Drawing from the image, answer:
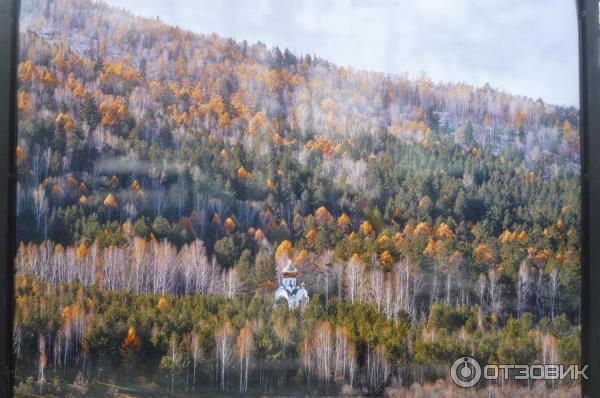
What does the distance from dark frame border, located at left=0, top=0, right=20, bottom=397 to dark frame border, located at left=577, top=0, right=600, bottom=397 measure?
3.75 metres

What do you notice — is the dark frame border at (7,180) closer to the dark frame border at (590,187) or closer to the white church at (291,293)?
the white church at (291,293)

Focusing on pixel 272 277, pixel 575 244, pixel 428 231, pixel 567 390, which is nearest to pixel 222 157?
pixel 272 277

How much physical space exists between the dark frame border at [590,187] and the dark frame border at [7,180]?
375 cm

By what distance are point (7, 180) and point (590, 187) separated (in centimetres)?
382

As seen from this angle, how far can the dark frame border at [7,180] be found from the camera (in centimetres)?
475

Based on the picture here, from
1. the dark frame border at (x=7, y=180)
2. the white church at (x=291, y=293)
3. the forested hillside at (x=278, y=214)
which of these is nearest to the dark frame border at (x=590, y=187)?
the forested hillside at (x=278, y=214)

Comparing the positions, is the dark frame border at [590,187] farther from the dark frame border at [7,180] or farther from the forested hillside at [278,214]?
the dark frame border at [7,180]

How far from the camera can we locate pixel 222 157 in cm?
489

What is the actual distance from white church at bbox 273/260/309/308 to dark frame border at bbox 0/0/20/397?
5.76 ft

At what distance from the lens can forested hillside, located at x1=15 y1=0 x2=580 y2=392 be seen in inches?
189

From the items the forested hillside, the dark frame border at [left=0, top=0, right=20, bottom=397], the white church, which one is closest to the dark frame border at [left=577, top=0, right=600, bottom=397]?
the forested hillside

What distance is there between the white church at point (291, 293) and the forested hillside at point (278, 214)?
54 millimetres

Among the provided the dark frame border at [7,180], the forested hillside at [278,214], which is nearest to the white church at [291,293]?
the forested hillside at [278,214]

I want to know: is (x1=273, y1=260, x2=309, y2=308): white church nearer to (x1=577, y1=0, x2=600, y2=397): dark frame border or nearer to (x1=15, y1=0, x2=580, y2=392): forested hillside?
(x1=15, y1=0, x2=580, y2=392): forested hillside
